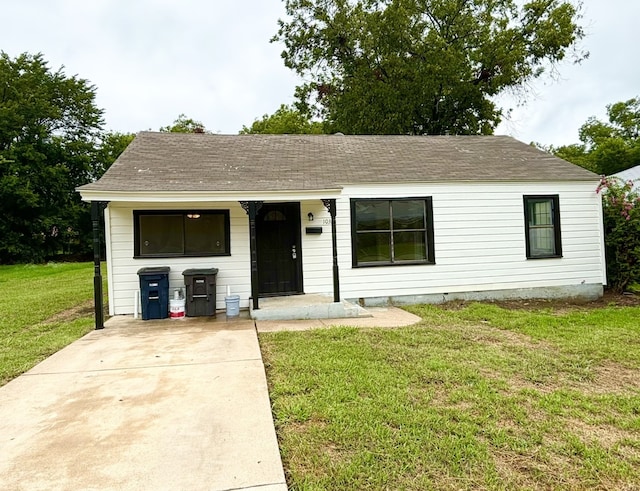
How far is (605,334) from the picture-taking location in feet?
17.3

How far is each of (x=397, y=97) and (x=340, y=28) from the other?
488 centimetres

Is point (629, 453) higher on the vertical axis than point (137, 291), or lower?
lower

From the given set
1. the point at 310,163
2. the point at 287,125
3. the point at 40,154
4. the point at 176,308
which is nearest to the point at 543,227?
the point at 310,163

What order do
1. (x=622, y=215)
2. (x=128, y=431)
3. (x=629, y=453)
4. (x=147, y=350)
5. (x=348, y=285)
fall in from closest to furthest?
(x=629, y=453), (x=128, y=431), (x=147, y=350), (x=348, y=285), (x=622, y=215)

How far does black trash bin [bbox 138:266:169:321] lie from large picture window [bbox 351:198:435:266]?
3774 mm

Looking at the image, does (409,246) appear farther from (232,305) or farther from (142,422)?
(142,422)

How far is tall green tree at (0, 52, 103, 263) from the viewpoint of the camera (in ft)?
65.0

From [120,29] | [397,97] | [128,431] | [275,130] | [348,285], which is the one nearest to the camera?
[128,431]

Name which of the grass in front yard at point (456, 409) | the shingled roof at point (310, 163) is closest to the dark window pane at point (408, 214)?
the shingled roof at point (310, 163)

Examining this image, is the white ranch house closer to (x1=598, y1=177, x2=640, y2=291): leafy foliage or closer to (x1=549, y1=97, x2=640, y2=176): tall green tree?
(x1=598, y1=177, x2=640, y2=291): leafy foliage

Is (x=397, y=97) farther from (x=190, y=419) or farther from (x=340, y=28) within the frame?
(x=190, y=419)

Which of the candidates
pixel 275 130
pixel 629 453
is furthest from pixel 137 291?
pixel 275 130

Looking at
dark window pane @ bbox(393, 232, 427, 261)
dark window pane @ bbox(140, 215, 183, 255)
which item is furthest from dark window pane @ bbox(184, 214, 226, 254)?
dark window pane @ bbox(393, 232, 427, 261)

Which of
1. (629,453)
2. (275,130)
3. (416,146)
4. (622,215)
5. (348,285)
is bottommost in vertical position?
(629,453)
